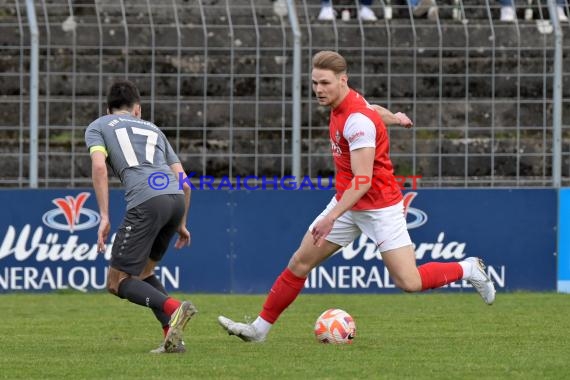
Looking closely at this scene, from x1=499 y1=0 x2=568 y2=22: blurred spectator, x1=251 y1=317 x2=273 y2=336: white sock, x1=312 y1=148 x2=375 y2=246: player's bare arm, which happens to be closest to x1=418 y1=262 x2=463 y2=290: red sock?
x1=312 y1=148 x2=375 y2=246: player's bare arm

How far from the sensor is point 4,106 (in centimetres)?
1502

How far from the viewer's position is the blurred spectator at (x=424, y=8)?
1527 cm

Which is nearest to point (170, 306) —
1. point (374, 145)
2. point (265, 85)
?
point (374, 145)

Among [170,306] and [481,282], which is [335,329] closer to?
[481,282]

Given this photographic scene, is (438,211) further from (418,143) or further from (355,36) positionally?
(355,36)

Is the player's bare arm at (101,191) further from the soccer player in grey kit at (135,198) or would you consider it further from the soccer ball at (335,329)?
the soccer ball at (335,329)

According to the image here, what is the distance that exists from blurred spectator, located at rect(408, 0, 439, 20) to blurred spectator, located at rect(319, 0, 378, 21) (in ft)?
1.64

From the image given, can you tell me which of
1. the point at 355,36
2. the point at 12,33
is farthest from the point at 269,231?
the point at 12,33

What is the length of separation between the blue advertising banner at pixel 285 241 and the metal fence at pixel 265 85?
31 centimetres

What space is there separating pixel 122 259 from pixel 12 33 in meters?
6.89

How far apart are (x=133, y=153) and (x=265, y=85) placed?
6499 millimetres

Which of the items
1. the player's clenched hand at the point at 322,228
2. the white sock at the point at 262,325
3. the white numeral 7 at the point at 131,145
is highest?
the white numeral 7 at the point at 131,145

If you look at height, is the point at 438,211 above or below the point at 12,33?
below

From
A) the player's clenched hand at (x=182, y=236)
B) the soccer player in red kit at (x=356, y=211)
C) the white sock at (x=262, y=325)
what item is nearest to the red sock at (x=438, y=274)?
the soccer player in red kit at (x=356, y=211)
